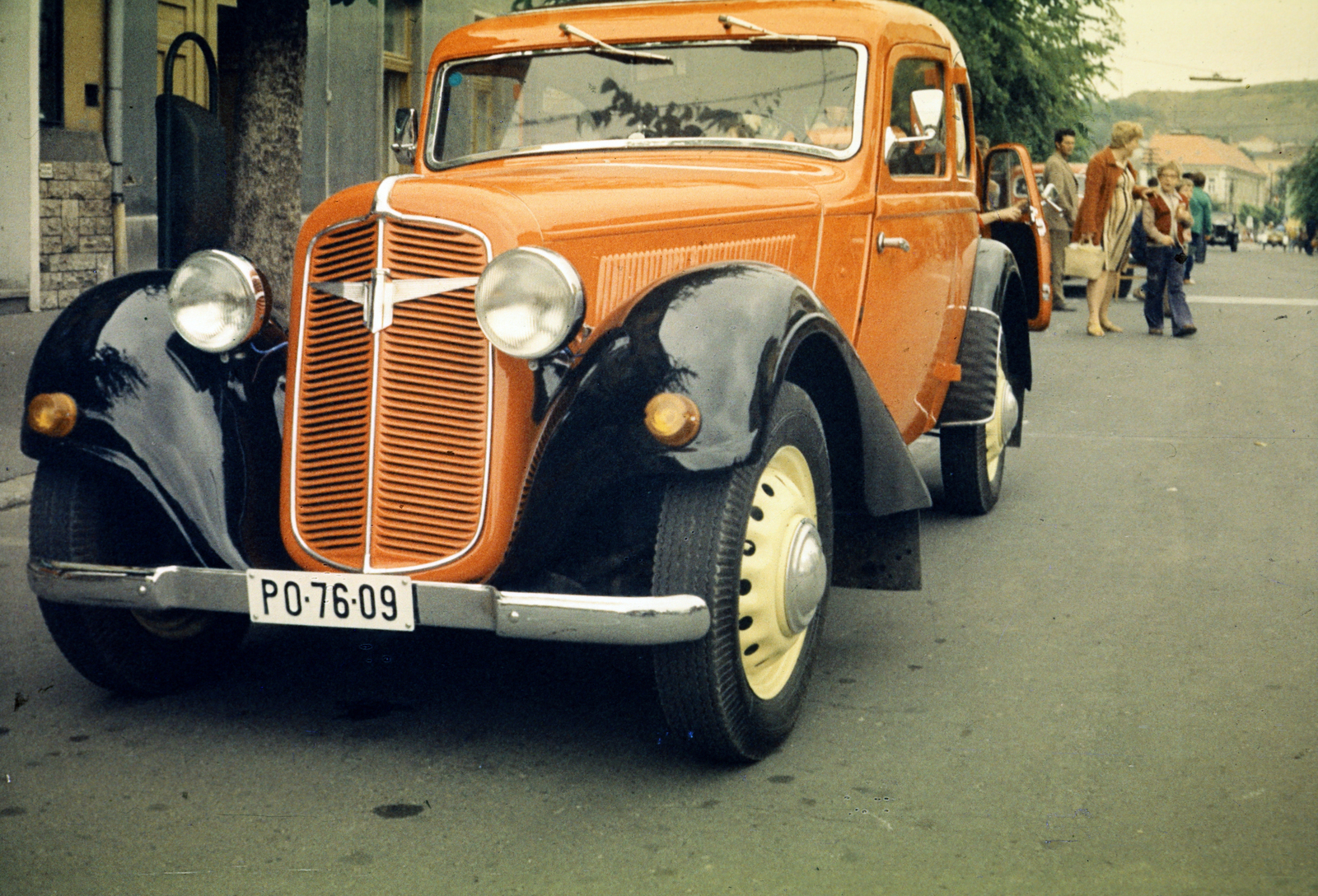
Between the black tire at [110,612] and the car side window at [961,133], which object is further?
the car side window at [961,133]

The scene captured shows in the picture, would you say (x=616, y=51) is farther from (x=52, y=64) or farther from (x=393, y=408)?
(x=52, y=64)

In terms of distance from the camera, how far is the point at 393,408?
363 centimetres

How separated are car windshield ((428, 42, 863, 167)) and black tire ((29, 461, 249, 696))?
5.90 ft

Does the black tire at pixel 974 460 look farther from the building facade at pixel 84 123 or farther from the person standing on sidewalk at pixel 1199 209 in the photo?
the person standing on sidewalk at pixel 1199 209

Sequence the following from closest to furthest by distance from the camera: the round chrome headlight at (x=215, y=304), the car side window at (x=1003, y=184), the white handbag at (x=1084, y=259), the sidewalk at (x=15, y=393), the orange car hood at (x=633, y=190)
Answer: the orange car hood at (x=633, y=190), the round chrome headlight at (x=215, y=304), the sidewalk at (x=15, y=393), the car side window at (x=1003, y=184), the white handbag at (x=1084, y=259)

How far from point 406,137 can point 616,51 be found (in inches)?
33.2

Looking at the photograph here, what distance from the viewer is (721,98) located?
5.02 meters

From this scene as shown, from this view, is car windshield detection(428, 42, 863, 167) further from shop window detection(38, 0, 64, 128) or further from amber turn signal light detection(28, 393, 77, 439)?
shop window detection(38, 0, 64, 128)

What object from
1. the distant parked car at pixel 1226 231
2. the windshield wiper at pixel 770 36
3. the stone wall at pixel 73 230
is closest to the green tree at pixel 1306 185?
the distant parked car at pixel 1226 231

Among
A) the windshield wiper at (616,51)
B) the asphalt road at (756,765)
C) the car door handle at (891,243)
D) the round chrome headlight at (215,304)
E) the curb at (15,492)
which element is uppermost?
the windshield wiper at (616,51)

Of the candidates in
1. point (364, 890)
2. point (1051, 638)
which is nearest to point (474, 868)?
point (364, 890)

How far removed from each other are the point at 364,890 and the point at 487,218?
147cm

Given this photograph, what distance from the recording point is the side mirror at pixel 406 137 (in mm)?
5473

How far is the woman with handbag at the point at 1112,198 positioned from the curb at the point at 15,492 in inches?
380
